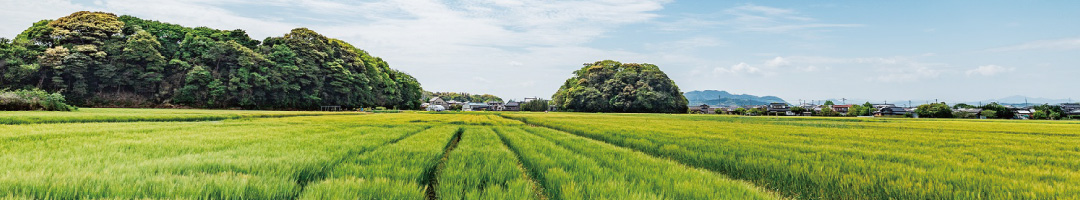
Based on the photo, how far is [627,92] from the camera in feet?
213

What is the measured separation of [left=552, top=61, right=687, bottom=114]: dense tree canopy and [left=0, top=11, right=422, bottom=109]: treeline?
3809 cm

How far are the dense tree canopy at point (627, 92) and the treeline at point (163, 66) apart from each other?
38.1 metres

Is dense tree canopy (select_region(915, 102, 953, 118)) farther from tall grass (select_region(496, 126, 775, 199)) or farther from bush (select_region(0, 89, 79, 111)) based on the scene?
Result: bush (select_region(0, 89, 79, 111))

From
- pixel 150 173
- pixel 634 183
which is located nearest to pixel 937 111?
pixel 634 183

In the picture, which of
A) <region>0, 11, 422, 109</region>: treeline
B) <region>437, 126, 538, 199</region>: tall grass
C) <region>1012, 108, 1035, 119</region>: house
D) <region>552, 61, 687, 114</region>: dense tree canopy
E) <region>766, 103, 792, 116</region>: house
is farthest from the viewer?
<region>766, 103, 792, 116</region>: house

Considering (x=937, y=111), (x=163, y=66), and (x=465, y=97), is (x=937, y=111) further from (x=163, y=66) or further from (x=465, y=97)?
(x=465, y=97)

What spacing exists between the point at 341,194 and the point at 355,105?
2442 inches

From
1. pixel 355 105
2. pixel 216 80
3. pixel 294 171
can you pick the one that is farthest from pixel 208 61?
pixel 294 171

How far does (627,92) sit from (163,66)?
199 feet

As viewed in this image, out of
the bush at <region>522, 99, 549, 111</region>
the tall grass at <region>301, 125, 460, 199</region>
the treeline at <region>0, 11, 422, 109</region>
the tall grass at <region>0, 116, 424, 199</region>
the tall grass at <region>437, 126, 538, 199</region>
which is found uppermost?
the treeline at <region>0, 11, 422, 109</region>

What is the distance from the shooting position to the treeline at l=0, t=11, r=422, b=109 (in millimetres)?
37844

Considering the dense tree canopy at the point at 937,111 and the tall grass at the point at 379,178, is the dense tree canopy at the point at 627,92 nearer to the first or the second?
the dense tree canopy at the point at 937,111

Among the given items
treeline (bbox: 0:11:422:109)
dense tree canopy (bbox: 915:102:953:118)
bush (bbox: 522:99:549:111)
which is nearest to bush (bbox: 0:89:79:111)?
treeline (bbox: 0:11:422:109)

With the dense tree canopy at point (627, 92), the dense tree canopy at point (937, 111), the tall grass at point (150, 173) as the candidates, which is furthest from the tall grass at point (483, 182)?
the dense tree canopy at point (937, 111)
